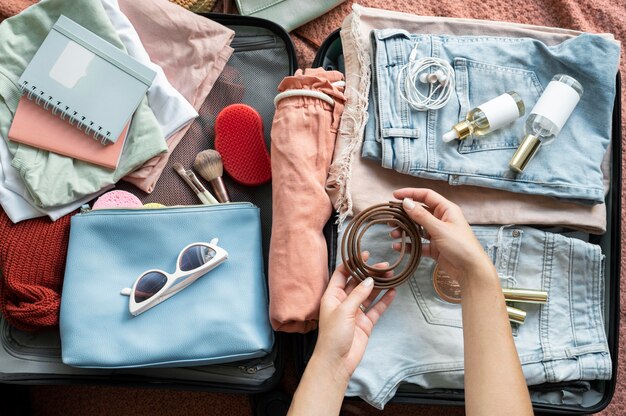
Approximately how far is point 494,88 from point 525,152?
0.38 feet

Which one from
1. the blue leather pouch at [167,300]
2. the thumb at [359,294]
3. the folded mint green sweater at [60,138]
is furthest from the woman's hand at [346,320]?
the folded mint green sweater at [60,138]

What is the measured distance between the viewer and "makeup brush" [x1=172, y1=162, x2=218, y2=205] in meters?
0.95

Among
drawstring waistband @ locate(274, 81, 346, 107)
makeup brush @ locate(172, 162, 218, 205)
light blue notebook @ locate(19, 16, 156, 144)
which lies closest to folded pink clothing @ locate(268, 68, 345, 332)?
drawstring waistband @ locate(274, 81, 346, 107)

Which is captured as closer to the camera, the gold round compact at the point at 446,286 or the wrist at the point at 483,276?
the wrist at the point at 483,276

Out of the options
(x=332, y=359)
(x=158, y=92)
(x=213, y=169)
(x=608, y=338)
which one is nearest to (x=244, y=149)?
(x=213, y=169)

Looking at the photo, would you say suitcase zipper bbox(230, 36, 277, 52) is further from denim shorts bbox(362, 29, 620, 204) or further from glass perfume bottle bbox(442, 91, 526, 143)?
glass perfume bottle bbox(442, 91, 526, 143)

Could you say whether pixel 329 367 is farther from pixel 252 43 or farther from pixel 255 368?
pixel 252 43

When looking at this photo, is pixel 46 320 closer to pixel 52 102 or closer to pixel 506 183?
pixel 52 102

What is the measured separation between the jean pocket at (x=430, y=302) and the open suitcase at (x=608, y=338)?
111 mm

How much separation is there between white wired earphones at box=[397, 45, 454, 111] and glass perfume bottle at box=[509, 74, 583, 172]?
0.13 metres

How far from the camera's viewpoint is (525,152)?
0.86 m

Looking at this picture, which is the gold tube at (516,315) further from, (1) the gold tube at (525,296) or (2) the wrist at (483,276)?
Result: (2) the wrist at (483,276)

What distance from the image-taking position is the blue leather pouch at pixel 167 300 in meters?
0.85

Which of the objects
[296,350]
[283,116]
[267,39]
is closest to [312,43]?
[267,39]
